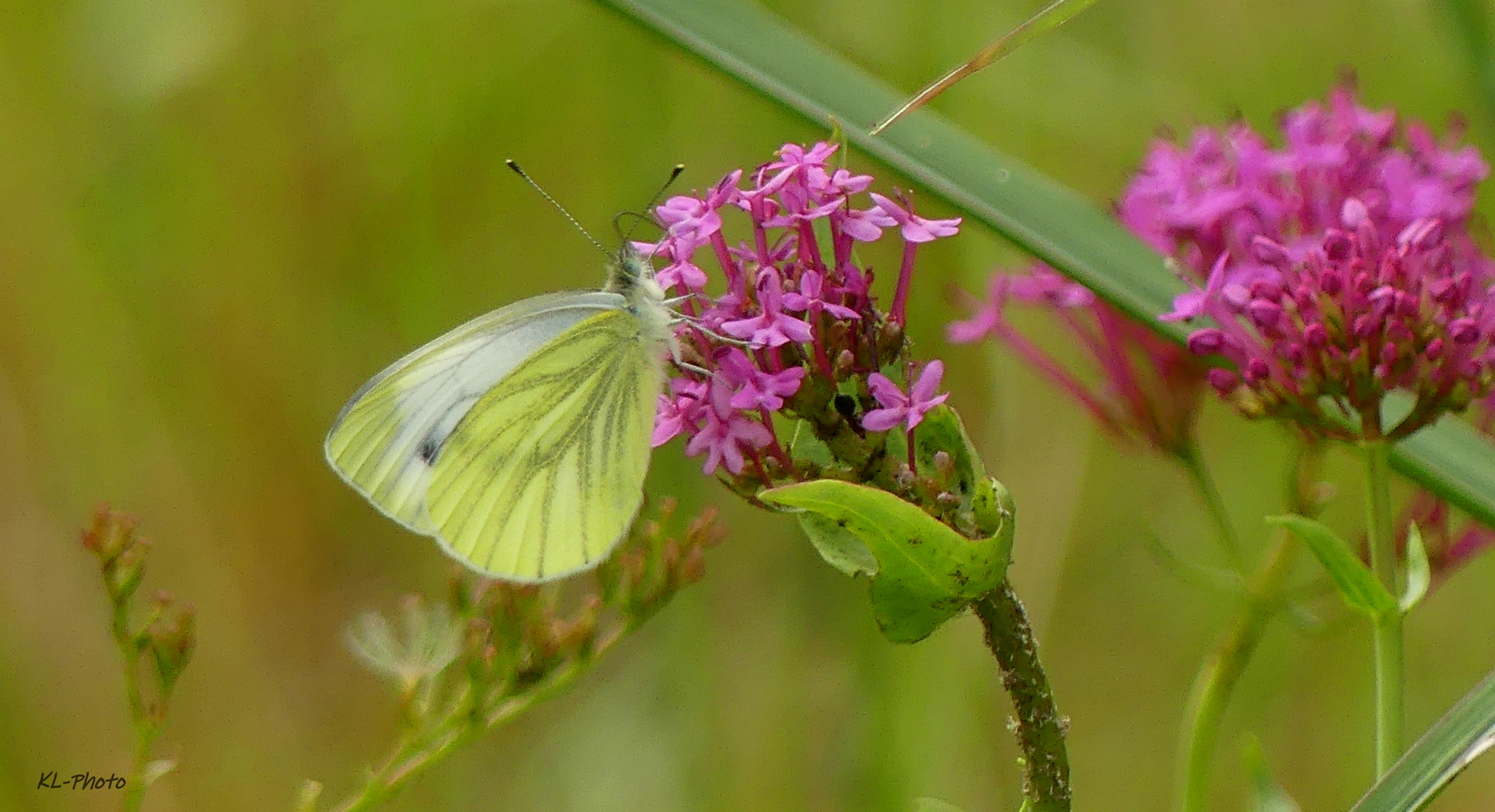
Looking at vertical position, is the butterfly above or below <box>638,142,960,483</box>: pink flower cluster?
below

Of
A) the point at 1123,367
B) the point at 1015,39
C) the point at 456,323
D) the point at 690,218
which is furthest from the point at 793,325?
the point at 456,323

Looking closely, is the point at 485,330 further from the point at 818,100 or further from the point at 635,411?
the point at 818,100

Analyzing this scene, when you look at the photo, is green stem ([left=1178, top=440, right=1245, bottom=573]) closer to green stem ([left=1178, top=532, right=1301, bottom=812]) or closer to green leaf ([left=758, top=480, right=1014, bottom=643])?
green stem ([left=1178, top=532, right=1301, bottom=812])

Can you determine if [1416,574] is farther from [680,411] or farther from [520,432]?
[520,432]

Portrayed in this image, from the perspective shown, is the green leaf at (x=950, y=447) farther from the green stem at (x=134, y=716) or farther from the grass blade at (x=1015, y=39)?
the green stem at (x=134, y=716)

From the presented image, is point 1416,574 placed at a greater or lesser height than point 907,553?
lesser

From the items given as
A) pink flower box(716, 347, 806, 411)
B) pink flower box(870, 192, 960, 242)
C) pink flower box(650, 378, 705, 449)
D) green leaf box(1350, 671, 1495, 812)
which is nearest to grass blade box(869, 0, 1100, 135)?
pink flower box(870, 192, 960, 242)

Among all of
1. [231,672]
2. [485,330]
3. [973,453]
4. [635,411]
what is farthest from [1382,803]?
[231,672]
